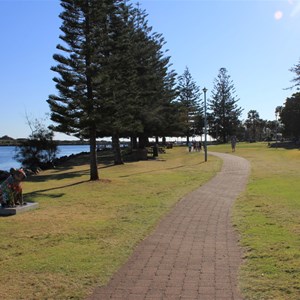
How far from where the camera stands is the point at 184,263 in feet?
18.8

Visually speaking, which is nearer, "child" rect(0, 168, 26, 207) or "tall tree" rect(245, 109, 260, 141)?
Answer: "child" rect(0, 168, 26, 207)

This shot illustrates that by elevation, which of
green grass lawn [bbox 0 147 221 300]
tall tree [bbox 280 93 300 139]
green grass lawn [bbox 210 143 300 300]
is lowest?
green grass lawn [bbox 210 143 300 300]

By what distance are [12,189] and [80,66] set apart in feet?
29.2

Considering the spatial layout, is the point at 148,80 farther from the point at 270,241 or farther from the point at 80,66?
the point at 270,241

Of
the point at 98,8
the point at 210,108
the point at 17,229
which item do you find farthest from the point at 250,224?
the point at 210,108

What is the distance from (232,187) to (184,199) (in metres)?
3.36

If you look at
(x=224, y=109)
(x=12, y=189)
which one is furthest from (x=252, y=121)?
(x=12, y=189)

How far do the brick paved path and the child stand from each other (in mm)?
3701

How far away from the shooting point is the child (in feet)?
33.1

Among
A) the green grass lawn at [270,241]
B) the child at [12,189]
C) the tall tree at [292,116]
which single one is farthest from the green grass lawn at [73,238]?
the tall tree at [292,116]

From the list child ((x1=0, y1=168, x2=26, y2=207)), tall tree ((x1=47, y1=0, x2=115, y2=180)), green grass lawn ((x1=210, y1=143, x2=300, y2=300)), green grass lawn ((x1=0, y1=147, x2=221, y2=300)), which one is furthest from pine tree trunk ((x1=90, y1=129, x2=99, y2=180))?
child ((x1=0, y1=168, x2=26, y2=207))

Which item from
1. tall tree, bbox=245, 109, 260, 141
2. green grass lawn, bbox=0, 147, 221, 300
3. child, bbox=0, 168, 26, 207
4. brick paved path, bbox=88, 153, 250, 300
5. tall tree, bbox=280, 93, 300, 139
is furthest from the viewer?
tall tree, bbox=245, 109, 260, 141

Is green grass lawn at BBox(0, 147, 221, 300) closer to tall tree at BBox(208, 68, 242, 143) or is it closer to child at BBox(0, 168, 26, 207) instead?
child at BBox(0, 168, 26, 207)

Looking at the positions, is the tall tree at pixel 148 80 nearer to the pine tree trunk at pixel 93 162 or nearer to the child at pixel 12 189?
the pine tree trunk at pixel 93 162
